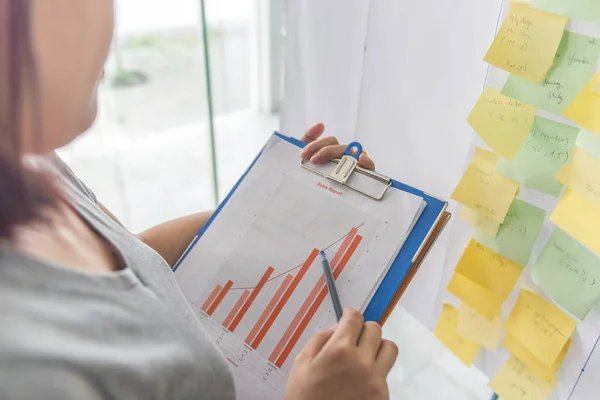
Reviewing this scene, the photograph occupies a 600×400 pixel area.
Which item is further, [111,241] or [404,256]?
[404,256]

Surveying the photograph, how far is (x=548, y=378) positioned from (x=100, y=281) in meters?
0.74

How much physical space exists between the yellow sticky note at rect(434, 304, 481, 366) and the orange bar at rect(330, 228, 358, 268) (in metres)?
0.46

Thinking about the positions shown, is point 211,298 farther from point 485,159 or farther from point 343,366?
point 485,159

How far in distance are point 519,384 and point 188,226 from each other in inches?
24.4

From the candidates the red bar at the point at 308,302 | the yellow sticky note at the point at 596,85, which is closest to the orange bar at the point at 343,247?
the red bar at the point at 308,302

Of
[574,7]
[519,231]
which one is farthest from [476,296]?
[574,7]

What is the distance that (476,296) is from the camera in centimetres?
88

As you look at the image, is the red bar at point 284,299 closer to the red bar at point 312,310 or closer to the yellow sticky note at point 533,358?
the red bar at point 312,310

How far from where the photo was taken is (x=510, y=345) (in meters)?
0.84

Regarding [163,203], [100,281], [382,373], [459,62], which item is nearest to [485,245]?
[459,62]

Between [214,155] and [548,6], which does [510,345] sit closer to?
[548,6]

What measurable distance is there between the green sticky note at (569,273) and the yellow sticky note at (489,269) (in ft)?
0.20

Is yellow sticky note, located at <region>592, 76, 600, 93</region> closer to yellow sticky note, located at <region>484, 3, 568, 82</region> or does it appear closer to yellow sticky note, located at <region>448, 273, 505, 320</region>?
yellow sticky note, located at <region>484, 3, 568, 82</region>

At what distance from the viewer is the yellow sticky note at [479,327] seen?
0.88m
